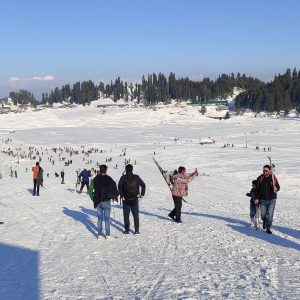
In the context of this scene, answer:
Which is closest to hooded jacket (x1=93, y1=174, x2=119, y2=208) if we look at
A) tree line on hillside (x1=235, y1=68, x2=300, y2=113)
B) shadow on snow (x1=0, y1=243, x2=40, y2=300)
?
shadow on snow (x1=0, y1=243, x2=40, y2=300)

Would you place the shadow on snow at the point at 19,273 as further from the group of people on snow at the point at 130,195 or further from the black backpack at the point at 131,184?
the black backpack at the point at 131,184

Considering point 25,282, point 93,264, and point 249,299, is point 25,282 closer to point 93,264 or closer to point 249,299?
point 93,264

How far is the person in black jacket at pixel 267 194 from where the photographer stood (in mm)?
8930

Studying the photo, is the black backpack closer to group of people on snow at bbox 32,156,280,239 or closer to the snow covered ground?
group of people on snow at bbox 32,156,280,239

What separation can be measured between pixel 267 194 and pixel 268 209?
323 mm

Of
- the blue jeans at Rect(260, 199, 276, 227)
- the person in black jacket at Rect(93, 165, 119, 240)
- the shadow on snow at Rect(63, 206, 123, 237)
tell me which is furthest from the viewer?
the shadow on snow at Rect(63, 206, 123, 237)

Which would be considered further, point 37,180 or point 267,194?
point 37,180

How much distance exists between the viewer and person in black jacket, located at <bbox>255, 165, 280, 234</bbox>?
352 inches

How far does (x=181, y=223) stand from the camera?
10.2m

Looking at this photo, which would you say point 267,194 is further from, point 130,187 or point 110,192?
point 110,192

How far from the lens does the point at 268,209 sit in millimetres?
9062

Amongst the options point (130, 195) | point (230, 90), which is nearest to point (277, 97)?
point (230, 90)

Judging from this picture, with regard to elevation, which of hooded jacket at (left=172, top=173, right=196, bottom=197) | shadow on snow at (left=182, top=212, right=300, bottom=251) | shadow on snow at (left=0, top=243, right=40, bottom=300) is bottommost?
shadow on snow at (left=182, top=212, right=300, bottom=251)

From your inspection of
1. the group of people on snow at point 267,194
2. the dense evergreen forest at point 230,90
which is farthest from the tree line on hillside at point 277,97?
the group of people on snow at point 267,194
